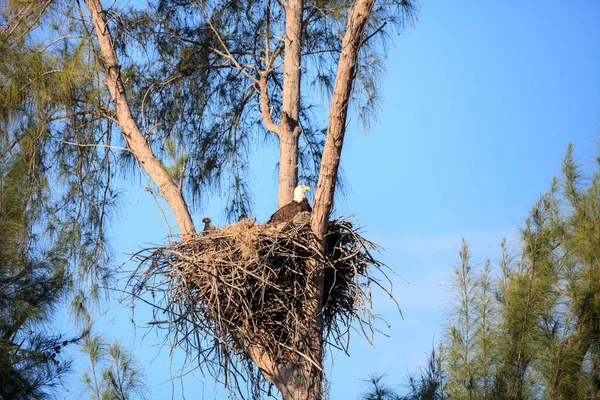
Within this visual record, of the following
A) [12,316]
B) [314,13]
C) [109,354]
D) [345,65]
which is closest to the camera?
[345,65]

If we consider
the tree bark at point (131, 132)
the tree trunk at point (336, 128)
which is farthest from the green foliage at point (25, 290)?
the tree trunk at point (336, 128)

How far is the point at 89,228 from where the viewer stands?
7262 millimetres

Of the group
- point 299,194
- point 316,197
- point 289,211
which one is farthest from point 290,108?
point 316,197

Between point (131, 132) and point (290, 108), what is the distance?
1306mm

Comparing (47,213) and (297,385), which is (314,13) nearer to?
(47,213)

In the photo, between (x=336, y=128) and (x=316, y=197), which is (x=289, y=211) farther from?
(x=336, y=128)

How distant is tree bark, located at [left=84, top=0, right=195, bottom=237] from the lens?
5.73 m

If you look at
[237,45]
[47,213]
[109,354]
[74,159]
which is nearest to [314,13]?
Answer: [237,45]

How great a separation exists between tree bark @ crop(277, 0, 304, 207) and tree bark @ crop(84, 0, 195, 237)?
2.71 ft

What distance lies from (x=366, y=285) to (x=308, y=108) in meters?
3.26

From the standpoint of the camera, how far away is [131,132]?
6.15m

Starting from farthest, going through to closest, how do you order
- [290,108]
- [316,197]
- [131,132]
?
[290,108] → [131,132] → [316,197]

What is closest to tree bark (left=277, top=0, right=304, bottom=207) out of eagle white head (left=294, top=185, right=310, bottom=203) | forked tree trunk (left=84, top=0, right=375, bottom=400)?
forked tree trunk (left=84, top=0, right=375, bottom=400)

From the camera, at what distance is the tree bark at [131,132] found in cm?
573
